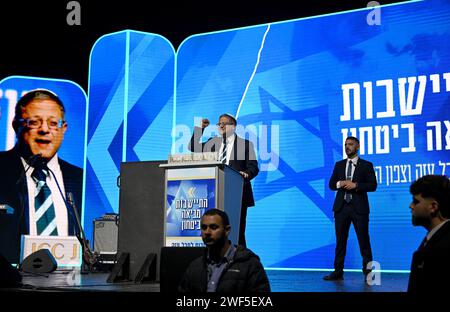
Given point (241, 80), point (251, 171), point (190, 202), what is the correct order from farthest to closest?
point (241, 80) < point (251, 171) < point (190, 202)

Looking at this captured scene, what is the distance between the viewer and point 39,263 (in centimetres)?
487

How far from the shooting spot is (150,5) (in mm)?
7348

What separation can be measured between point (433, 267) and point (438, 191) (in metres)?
0.33

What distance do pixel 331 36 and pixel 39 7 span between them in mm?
3335

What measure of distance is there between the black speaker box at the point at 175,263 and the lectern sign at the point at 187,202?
1159 millimetres

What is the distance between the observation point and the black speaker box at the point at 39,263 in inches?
189

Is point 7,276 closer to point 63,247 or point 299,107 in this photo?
point 63,247

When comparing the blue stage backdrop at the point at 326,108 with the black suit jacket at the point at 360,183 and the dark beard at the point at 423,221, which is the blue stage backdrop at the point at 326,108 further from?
the dark beard at the point at 423,221

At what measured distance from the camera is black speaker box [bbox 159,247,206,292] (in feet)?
9.45

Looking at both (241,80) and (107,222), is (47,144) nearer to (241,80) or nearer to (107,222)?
(107,222)

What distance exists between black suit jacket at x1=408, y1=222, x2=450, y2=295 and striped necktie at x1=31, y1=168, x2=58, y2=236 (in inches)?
259

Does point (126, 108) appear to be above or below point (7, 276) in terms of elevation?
above

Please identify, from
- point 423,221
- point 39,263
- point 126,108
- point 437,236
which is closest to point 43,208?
point 126,108
